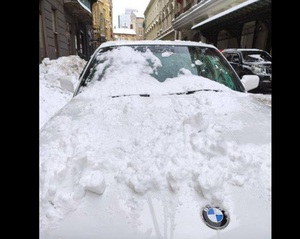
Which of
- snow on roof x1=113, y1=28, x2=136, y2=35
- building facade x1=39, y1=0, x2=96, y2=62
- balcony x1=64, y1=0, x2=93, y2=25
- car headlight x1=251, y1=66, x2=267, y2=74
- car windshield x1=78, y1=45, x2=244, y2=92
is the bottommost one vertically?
car headlight x1=251, y1=66, x2=267, y2=74

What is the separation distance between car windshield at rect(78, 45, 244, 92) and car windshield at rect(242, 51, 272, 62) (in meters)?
7.80

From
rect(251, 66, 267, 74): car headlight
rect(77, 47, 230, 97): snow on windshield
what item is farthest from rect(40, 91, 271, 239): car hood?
rect(251, 66, 267, 74): car headlight

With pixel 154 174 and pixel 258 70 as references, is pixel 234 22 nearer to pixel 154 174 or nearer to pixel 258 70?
pixel 258 70

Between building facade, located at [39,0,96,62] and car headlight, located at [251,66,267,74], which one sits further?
building facade, located at [39,0,96,62]

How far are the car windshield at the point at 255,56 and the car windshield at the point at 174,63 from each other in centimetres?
780

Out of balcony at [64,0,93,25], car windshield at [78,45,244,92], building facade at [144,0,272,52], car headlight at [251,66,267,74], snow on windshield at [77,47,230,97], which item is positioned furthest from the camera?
balcony at [64,0,93,25]

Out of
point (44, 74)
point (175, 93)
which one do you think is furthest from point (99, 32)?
point (175, 93)

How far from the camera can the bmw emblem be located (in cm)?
108

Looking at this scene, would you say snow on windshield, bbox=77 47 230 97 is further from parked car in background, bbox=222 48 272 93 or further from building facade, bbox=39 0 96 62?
building facade, bbox=39 0 96 62

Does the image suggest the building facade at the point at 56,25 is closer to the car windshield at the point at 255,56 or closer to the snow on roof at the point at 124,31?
the car windshield at the point at 255,56

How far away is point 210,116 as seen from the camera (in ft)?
5.94

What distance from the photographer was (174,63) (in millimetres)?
2721
